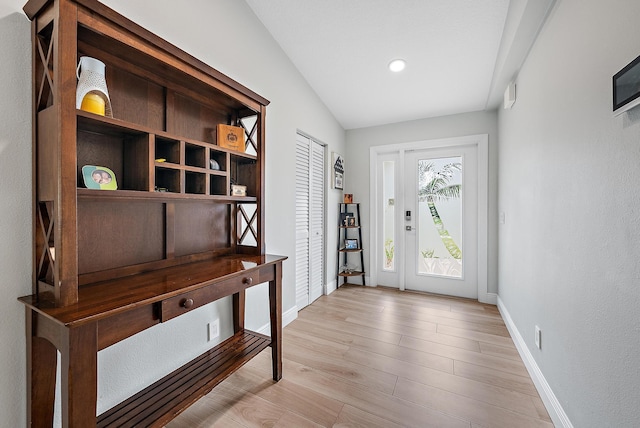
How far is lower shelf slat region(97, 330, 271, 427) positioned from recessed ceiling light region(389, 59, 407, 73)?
2556 millimetres

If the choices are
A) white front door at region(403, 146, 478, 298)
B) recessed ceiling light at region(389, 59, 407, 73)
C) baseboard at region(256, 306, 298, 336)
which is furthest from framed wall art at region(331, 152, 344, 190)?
baseboard at region(256, 306, 298, 336)

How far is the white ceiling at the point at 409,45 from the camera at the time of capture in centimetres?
191

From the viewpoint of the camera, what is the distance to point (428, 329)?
8.24 feet

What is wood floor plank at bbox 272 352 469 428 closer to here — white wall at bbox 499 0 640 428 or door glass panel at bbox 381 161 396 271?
white wall at bbox 499 0 640 428

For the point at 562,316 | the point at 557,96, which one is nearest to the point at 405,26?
the point at 557,96

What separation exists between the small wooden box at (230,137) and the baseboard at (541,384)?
2.30 metres

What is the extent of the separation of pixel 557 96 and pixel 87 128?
2.36 m

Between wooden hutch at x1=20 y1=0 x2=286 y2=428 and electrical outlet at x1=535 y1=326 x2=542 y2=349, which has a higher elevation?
wooden hutch at x1=20 y1=0 x2=286 y2=428

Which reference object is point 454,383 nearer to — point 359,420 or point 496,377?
point 496,377

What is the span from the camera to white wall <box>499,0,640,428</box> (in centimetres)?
92

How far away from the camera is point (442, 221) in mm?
3428

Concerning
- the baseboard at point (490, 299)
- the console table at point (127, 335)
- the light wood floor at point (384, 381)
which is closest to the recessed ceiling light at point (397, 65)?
the console table at point (127, 335)

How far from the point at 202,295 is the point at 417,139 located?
3184 mm

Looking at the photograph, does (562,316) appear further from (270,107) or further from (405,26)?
(270,107)
